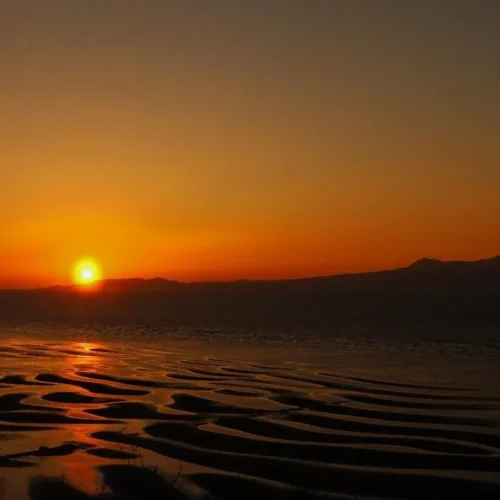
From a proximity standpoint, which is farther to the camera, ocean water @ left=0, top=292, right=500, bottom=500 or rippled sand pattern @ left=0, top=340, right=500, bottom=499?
ocean water @ left=0, top=292, right=500, bottom=500

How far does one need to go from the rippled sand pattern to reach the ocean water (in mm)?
19

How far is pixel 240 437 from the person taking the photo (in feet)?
27.1

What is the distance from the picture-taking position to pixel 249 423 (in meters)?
9.05

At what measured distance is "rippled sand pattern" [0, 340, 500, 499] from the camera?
640 cm

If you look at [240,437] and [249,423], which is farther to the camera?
[249,423]

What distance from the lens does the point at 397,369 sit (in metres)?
15.5

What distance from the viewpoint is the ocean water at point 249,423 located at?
6.50m

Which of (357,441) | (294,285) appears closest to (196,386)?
(357,441)

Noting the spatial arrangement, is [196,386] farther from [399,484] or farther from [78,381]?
[399,484]

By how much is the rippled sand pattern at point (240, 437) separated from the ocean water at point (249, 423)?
2 cm

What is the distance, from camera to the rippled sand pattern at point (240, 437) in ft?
21.0

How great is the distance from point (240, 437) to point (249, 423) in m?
0.81

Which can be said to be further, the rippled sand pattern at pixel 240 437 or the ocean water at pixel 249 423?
the ocean water at pixel 249 423

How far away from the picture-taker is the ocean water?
650cm
